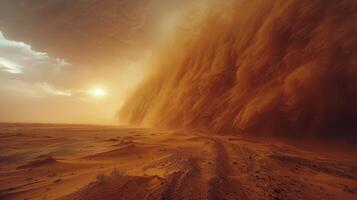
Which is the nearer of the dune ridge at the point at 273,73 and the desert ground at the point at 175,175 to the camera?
the desert ground at the point at 175,175

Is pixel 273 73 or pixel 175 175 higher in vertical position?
pixel 273 73

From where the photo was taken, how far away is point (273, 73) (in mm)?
6117

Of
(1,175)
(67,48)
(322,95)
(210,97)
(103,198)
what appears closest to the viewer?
(103,198)

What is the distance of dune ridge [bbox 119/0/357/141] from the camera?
457 centimetres

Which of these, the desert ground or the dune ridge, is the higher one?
the dune ridge

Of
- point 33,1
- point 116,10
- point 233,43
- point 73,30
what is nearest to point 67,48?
point 73,30

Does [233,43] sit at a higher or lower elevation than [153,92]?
higher

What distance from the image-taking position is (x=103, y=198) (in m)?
1.54

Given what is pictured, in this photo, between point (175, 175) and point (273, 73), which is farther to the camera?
point (273, 73)

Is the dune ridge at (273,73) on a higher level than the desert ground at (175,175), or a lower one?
higher

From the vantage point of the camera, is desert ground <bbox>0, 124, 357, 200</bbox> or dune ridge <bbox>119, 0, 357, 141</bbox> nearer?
desert ground <bbox>0, 124, 357, 200</bbox>

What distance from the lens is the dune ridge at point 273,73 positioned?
4574 millimetres

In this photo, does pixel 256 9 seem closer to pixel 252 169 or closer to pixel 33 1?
pixel 252 169

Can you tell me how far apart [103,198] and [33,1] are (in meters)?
19.0
